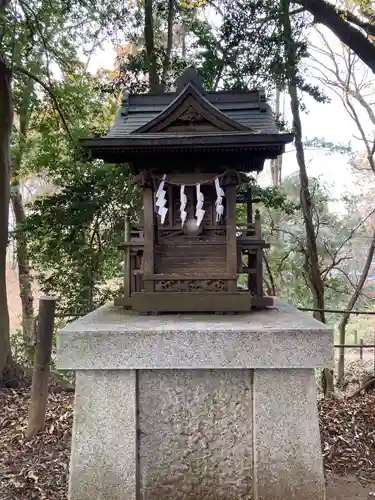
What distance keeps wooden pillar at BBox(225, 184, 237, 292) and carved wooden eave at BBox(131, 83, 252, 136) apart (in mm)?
609

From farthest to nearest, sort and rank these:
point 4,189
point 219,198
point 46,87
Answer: point 46,87
point 4,189
point 219,198

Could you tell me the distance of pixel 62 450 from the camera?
3.99 meters

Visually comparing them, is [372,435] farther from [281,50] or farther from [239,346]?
[281,50]

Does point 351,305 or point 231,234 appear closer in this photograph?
point 231,234

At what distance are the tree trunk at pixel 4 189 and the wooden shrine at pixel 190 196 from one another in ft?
8.13

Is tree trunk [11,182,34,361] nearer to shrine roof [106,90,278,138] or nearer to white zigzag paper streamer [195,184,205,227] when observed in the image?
shrine roof [106,90,278,138]

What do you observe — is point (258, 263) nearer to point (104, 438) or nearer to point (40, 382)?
point (104, 438)

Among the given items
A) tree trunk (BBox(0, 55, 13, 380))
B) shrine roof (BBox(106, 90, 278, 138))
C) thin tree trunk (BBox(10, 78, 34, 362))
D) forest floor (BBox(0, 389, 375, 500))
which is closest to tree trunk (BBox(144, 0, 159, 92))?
thin tree trunk (BBox(10, 78, 34, 362))

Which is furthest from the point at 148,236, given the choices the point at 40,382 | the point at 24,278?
the point at 24,278

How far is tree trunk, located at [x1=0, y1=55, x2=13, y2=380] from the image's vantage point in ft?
19.2

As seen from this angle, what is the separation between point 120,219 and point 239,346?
5130mm

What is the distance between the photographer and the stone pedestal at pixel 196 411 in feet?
10.2

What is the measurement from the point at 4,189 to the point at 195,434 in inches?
177

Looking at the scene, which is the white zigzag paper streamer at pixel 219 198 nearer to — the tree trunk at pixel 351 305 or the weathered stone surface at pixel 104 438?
the weathered stone surface at pixel 104 438
